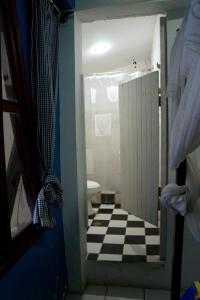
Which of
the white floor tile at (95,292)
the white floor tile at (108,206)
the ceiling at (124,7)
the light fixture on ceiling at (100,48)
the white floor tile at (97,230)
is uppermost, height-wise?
the light fixture on ceiling at (100,48)

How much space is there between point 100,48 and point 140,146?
1594 mm

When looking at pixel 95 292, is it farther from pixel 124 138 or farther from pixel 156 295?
pixel 124 138

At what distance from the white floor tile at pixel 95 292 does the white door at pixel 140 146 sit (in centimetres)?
67

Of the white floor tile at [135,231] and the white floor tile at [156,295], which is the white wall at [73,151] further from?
the white floor tile at [135,231]

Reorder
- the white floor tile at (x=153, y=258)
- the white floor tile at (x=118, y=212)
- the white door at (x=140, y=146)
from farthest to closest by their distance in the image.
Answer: the white floor tile at (x=118, y=212)
the white door at (x=140, y=146)
the white floor tile at (x=153, y=258)

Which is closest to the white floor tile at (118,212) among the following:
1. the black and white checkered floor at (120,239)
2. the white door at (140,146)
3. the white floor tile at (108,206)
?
the black and white checkered floor at (120,239)

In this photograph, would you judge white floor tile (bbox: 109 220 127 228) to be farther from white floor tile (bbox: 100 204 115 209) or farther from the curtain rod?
the curtain rod

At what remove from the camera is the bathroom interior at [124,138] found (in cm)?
204

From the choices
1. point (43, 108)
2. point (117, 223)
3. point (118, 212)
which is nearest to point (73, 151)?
point (43, 108)

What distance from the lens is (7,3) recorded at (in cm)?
105

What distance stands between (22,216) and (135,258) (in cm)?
114

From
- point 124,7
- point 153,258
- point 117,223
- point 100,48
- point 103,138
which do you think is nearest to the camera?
point 124,7

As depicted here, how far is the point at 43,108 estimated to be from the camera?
4.14ft

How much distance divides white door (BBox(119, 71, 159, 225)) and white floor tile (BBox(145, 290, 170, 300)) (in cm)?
52
